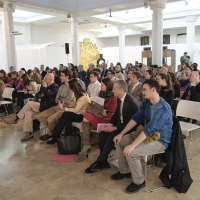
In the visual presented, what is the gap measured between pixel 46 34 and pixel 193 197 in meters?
17.8

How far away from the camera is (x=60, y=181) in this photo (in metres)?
3.02

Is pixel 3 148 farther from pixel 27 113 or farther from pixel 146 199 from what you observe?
pixel 146 199

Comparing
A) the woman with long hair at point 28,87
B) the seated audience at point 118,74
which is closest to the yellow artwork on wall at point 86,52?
the seated audience at point 118,74

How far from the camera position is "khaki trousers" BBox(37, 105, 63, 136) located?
4.36 m

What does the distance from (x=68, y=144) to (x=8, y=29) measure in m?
7.89

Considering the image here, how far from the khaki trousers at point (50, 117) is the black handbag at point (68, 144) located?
719mm

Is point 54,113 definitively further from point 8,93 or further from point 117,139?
point 8,93

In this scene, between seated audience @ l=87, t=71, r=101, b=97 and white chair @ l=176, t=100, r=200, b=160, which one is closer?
white chair @ l=176, t=100, r=200, b=160

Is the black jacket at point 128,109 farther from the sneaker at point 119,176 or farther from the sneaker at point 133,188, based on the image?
the sneaker at point 133,188

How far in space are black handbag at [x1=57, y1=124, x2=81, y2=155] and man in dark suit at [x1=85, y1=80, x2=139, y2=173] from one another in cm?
61

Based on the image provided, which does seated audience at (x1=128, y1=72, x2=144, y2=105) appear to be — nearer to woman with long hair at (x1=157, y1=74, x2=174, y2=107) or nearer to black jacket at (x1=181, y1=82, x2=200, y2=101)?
woman with long hair at (x1=157, y1=74, x2=174, y2=107)

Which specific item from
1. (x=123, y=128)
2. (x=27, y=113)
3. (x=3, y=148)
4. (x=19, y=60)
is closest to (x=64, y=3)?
(x=19, y=60)

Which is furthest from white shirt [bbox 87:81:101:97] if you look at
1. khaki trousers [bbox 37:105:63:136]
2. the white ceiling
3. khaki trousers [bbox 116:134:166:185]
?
the white ceiling

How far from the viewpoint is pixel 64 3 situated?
10.9 m
